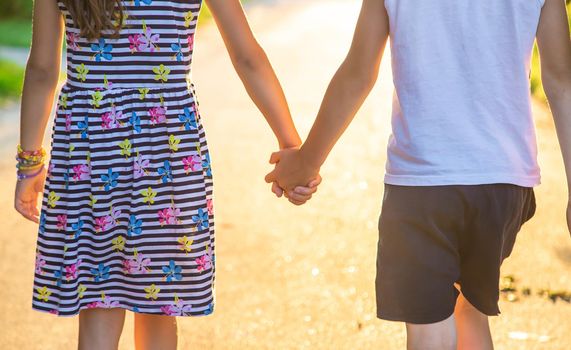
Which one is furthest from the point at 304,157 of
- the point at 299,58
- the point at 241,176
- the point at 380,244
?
the point at 299,58

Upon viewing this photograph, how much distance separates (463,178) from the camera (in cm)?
321

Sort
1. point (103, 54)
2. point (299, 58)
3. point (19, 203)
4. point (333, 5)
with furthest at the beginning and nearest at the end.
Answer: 1. point (333, 5)
2. point (299, 58)
3. point (19, 203)
4. point (103, 54)

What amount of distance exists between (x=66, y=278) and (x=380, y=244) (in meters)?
0.90

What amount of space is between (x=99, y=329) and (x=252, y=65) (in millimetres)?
904

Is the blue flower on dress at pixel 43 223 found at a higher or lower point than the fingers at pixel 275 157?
lower

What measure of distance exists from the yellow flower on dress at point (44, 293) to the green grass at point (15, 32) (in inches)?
468

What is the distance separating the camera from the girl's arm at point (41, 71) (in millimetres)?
3436

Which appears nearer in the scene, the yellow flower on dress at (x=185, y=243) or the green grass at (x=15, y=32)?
the yellow flower on dress at (x=185, y=243)

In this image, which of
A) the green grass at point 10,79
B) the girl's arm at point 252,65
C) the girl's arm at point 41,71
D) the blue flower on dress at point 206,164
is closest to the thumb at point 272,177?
the girl's arm at point 252,65

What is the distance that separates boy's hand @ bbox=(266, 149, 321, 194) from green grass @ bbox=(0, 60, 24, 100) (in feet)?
23.7

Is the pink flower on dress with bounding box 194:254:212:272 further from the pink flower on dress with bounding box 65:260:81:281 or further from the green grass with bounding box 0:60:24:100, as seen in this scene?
the green grass with bounding box 0:60:24:100

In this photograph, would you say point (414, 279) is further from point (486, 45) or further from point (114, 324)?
point (114, 324)

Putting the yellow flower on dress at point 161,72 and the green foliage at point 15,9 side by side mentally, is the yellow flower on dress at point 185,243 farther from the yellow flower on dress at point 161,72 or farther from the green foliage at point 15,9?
the green foliage at point 15,9

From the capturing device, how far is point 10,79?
450 inches
